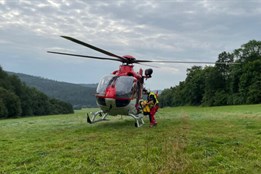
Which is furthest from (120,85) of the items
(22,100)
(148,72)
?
(22,100)

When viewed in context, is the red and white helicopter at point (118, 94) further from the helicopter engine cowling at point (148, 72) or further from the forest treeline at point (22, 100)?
the forest treeline at point (22, 100)

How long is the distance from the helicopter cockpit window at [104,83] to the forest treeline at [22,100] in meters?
54.7

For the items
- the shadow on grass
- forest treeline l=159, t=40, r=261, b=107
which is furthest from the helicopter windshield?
forest treeline l=159, t=40, r=261, b=107

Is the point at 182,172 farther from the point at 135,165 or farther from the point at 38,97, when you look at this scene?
the point at 38,97

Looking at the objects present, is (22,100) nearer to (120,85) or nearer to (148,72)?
(148,72)

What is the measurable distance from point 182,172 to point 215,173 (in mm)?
630

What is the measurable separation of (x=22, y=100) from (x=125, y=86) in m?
69.8

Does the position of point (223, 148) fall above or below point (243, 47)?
below

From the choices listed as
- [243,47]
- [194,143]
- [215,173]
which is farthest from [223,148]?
[243,47]

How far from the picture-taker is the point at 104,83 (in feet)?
43.2

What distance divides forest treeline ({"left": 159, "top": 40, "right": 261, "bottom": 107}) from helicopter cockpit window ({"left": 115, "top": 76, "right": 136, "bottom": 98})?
48054 mm

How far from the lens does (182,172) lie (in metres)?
5.44

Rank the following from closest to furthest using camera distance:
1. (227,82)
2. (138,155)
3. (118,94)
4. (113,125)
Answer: (138,155) → (118,94) → (113,125) → (227,82)

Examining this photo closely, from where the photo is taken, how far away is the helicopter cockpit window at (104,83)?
12964 millimetres
